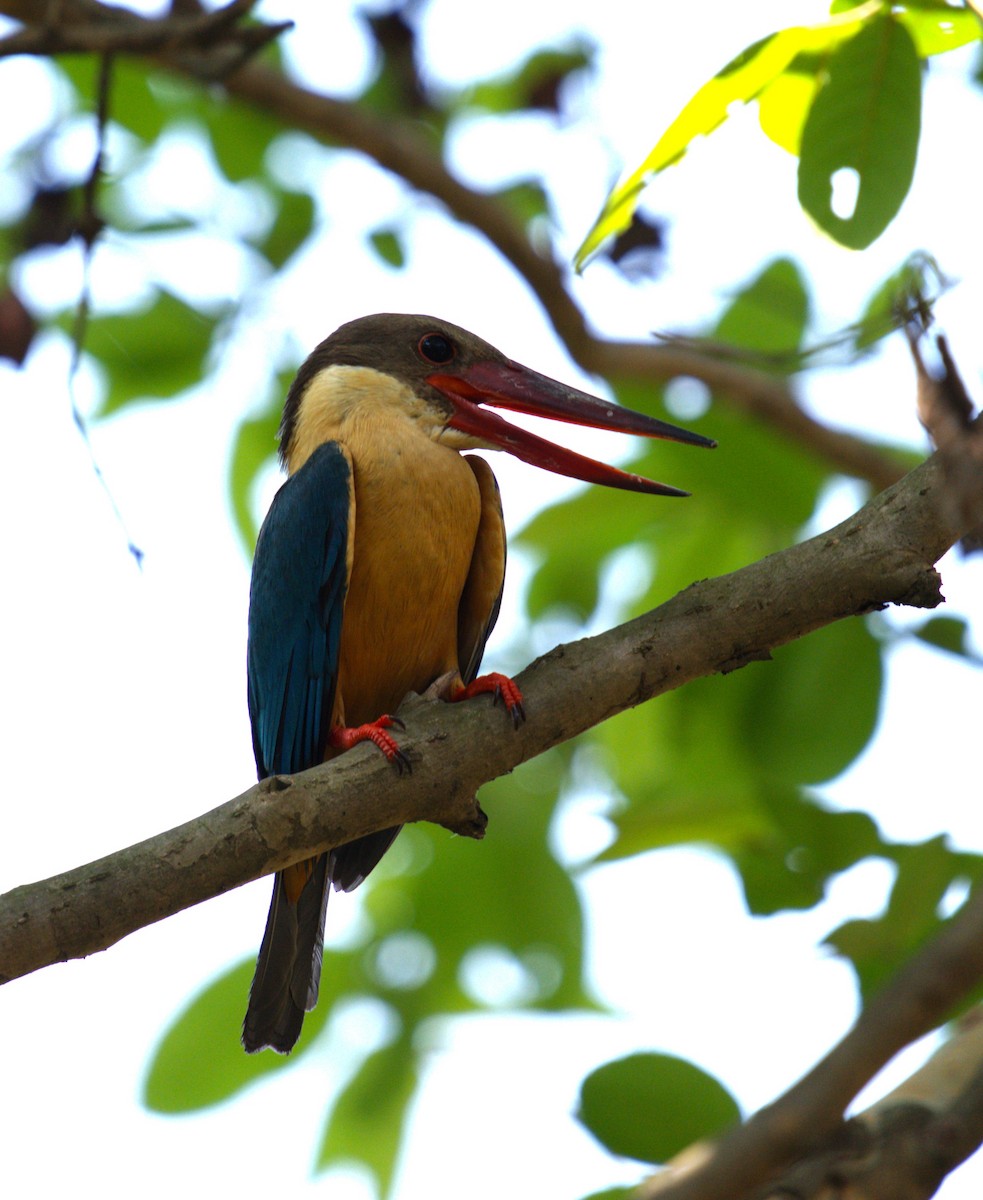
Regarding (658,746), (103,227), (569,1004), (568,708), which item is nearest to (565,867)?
(569,1004)

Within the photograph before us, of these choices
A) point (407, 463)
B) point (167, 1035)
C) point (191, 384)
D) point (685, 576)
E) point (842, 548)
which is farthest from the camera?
point (191, 384)

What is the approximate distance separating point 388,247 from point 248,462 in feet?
3.66

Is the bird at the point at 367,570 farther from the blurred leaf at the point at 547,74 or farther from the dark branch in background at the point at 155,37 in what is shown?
the blurred leaf at the point at 547,74

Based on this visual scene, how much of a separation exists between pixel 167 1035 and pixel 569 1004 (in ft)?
3.74

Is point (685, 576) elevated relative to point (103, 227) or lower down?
lower down

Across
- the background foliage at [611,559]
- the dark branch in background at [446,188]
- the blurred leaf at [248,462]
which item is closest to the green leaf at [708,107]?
the background foliage at [611,559]

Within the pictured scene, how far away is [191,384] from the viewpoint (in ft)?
17.1

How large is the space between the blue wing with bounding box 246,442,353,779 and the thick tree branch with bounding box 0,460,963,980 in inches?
39.1

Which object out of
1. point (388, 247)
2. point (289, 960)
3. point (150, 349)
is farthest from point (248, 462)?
point (289, 960)

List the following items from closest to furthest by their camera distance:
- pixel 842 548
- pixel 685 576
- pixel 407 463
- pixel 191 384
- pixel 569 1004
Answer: pixel 842 548 → pixel 569 1004 → pixel 407 463 → pixel 685 576 → pixel 191 384

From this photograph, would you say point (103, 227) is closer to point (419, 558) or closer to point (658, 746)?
point (419, 558)

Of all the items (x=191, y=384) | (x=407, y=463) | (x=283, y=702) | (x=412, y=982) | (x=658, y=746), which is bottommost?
(x=412, y=982)

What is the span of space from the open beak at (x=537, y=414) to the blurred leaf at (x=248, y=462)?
0.97 m

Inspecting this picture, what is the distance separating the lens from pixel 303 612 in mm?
4098
